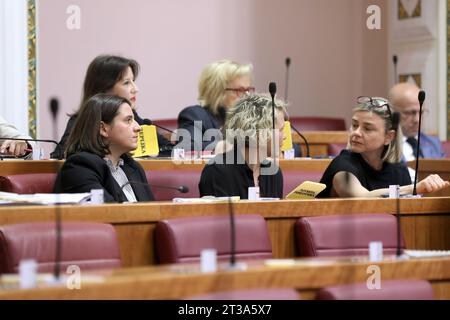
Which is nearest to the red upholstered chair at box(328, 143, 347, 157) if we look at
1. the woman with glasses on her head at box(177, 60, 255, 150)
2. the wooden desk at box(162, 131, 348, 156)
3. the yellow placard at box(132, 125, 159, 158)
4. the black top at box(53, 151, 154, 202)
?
the wooden desk at box(162, 131, 348, 156)

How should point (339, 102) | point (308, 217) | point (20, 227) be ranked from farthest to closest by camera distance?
point (339, 102)
point (308, 217)
point (20, 227)

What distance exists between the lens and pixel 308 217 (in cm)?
352

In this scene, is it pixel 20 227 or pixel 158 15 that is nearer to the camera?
pixel 20 227

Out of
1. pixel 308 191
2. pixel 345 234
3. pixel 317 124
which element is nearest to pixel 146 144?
pixel 308 191

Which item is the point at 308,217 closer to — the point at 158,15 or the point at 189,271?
the point at 189,271

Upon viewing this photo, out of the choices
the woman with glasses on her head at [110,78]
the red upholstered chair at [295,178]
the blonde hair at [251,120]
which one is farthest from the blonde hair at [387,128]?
the woman with glasses on her head at [110,78]

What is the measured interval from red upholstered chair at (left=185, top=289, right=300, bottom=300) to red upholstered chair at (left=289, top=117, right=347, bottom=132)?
232 inches

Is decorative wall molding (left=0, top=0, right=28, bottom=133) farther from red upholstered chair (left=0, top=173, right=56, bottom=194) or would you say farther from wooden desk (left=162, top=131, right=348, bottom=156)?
red upholstered chair (left=0, top=173, right=56, bottom=194)

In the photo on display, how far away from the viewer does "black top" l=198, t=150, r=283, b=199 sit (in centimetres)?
446

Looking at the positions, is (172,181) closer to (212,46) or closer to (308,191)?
(308,191)

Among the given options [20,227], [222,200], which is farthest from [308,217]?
[20,227]

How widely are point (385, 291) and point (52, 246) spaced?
3.27 ft

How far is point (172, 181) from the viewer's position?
463 cm
